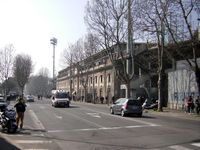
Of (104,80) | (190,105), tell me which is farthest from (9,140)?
(104,80)

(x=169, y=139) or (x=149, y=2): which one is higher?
(x=149, y=2)

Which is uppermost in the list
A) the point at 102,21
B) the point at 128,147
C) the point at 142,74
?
the point at 102,21

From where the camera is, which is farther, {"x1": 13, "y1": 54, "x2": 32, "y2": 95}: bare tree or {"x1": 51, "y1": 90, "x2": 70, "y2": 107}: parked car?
{"x1": 13, "y1": 54, "x2": 32, "y2": 95}: bare tree

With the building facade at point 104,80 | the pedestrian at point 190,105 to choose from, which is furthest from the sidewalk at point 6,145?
the building facade at point 104,80

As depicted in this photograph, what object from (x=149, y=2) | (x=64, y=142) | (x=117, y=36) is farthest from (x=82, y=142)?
(x=117, y=36)

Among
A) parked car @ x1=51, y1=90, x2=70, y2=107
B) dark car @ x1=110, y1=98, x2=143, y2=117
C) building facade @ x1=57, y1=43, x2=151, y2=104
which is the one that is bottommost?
dark car @ x1=110, y1=98, x2=143, y2=117

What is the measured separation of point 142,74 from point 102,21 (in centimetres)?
1586

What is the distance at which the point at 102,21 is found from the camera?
64.2 metres

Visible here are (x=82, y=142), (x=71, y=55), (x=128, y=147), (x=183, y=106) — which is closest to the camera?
(x=128, y=147)

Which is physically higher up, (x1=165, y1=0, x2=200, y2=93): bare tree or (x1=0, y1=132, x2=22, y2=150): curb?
(x1=165, y1=0, x2=200, y2=93): bare tree

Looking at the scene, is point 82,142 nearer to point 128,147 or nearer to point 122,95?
point 128,147

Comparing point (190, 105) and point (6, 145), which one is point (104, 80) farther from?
point (6, 145)

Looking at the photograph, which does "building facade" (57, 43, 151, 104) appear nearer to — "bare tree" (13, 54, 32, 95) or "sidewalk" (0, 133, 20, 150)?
"bare tree" (13, 54, 32, 95)

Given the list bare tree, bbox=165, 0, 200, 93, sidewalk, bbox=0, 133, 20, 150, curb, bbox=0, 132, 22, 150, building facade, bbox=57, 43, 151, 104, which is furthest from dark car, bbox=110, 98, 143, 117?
building facade, bbox=57, 43, 151, 104
